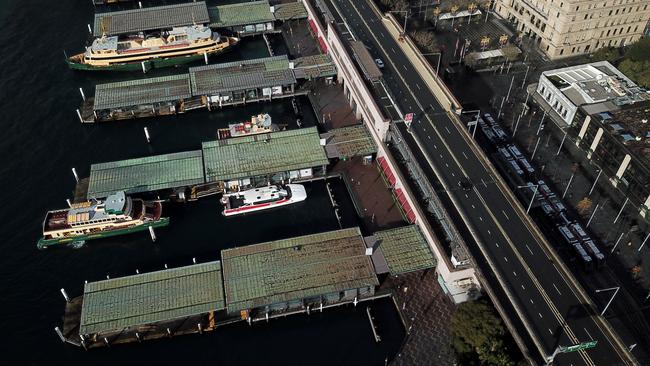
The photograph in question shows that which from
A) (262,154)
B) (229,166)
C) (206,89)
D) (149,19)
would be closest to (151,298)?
(229,166)

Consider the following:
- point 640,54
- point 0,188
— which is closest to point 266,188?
point 0,188

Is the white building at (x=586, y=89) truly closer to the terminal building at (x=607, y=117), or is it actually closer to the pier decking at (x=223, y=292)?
the terminal building at (x=607, y=117)

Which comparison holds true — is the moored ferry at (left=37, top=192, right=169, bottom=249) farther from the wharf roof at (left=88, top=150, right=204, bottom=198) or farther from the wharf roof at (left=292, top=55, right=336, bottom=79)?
the wharf roof at (left=292, top=55, right=336, bottom=79)

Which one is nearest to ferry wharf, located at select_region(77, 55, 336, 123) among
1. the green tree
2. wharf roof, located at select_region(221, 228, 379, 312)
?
wharf roof, located at select_region(221, 228, 379, 312)

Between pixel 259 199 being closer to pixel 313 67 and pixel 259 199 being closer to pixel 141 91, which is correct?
pixel 313 67

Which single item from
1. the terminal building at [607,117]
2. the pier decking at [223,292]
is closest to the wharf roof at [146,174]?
the pier decking at [223,292]
